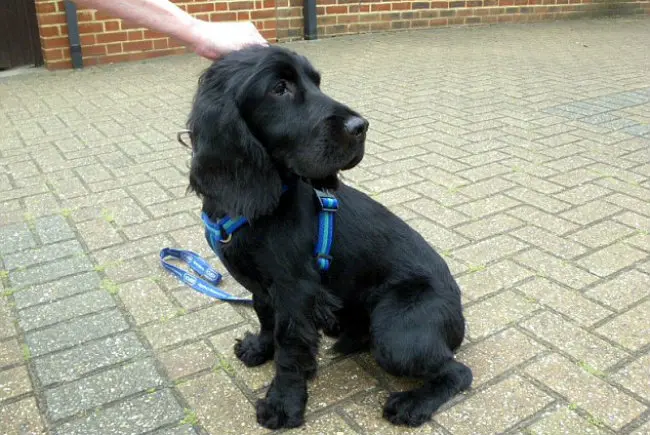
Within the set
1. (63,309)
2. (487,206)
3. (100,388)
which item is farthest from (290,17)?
(100,388)

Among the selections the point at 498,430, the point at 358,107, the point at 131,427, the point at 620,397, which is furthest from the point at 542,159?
the point at 131,427

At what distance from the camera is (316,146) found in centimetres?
214

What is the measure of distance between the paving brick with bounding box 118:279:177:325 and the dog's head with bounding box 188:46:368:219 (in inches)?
45.6

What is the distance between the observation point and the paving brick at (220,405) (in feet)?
7.90

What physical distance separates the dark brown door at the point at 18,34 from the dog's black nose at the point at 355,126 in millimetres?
7663

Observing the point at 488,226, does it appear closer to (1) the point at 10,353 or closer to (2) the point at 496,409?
(2) the point at 496,409

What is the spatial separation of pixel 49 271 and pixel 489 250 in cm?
258

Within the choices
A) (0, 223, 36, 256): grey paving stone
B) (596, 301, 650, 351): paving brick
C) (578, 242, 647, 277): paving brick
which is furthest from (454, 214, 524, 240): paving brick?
(0, 223, 36, 256): grey paving stone

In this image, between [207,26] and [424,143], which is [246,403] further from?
[424,143]

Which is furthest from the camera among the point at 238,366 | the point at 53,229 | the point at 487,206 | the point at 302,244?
the point at 487,206

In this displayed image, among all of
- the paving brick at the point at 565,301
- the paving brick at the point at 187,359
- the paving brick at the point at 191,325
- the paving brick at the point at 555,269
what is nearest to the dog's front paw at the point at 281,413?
the paving brick at the point at 187,359

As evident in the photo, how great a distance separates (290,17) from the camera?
10109 millimetres

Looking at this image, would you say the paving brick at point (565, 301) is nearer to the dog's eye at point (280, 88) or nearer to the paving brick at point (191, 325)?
the paving brick at point (191, 325)

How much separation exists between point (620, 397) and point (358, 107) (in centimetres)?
483
